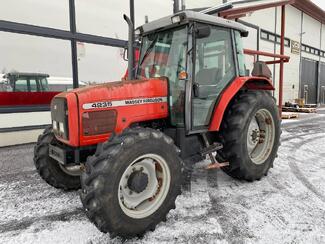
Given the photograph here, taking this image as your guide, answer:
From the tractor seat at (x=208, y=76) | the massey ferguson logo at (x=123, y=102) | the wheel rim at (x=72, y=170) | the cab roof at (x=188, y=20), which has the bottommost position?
the wheel rim at (x=72, y=170)

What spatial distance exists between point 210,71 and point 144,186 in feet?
5.48

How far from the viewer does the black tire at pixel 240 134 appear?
3.19 meters

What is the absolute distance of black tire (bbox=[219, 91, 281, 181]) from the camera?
10.5 feet

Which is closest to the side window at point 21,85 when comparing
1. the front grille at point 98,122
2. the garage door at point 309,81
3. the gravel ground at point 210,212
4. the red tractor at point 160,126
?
the gravel ground at point 210,212

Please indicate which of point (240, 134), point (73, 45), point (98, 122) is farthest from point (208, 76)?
point (73, 45)

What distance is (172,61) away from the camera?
3.02 metres

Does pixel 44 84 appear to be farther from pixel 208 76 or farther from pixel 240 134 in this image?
pixel 240 134

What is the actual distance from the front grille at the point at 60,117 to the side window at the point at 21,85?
442 centimetres

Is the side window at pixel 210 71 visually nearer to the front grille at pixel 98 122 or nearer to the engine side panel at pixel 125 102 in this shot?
the engine side panel at pixel 125 102

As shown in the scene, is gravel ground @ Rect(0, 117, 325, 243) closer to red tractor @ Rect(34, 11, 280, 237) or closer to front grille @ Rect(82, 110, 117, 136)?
red tractor @ Rect(34, 11, 280, 237)

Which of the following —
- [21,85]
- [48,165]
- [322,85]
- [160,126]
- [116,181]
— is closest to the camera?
[116,181]

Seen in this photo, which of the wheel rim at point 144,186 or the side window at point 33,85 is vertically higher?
the side window at point 33,85

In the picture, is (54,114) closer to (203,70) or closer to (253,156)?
(203,70)

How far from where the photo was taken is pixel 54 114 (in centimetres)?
276
